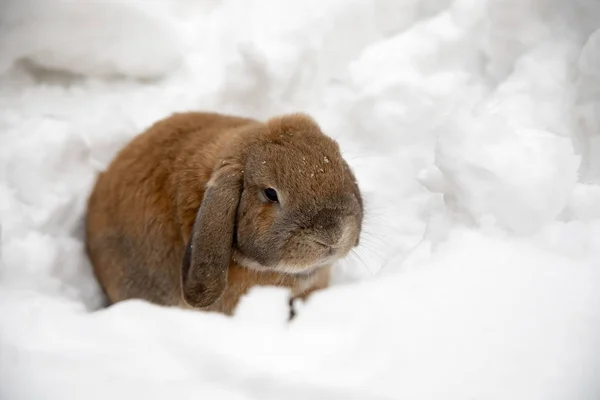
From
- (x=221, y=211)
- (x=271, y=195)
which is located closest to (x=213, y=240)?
(x=221, y=211)

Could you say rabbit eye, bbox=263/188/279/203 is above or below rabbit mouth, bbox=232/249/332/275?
above

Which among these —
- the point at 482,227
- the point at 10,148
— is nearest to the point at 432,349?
the point at 482,227

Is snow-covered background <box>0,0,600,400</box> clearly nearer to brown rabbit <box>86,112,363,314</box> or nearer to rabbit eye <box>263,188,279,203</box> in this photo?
brown rabbit <box>86,112,363,314</box>

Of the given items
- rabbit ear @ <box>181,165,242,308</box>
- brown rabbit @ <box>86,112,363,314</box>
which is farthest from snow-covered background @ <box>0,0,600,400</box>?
rabbit ear @ <box>181,165,242,308</box>

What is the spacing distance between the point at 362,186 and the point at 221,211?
1343 millimetres

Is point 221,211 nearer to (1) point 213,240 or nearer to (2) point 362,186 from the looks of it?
(1) point 213,240

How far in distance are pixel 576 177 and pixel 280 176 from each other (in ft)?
4.55

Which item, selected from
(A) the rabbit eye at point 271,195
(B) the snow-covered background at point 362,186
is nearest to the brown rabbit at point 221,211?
(A) the rabbit eye at point 271,195

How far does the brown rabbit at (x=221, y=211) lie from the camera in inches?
104

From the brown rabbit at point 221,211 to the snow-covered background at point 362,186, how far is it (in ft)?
1.09

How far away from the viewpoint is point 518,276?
205cm

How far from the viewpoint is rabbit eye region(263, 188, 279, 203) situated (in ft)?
8.85

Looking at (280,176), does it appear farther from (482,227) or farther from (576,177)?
(576,177)

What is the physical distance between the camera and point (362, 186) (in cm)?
375
